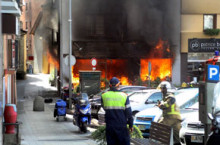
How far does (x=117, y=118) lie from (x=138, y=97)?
371 inches

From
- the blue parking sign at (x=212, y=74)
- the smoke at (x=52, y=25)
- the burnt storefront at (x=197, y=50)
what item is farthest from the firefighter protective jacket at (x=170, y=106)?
the smoke at (x=52, y=25)

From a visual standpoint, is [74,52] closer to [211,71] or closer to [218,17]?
[218,17]

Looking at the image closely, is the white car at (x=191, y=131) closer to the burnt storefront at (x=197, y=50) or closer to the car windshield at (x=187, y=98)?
the car windshield at (x=187, y=98)

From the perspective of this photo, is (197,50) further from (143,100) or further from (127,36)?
(143,100)

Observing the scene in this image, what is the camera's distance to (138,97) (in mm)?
18297

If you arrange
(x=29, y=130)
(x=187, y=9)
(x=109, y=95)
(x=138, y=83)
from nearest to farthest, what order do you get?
(x=109, y=95) → (x=29, y=130) → (x=138, y=83) → (x=187, y=9)

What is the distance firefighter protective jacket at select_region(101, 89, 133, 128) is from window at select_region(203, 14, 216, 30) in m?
32.6

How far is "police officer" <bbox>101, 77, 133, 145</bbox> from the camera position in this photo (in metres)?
8.90

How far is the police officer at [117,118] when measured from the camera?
890cm

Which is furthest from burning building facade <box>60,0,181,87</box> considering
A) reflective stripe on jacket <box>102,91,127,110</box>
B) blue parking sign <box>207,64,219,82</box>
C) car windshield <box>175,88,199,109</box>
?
reflective stripe on jacket <box>102,91,127,110</box>

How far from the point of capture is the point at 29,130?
17188 millimetres

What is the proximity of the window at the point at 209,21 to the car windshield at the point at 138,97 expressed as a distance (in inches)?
908

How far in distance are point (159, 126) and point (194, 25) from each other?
102ft

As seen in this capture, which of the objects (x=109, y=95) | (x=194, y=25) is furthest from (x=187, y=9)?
(x=109, y=95)
